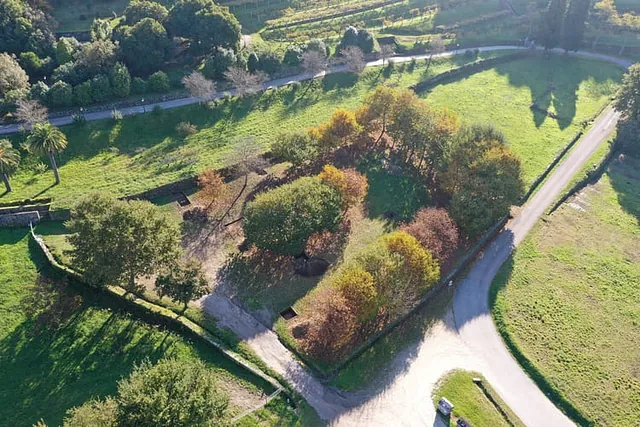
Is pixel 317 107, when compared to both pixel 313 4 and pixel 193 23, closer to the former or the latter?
pixel 193 23

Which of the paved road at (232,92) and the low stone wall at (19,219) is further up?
the paved road at (232,92)

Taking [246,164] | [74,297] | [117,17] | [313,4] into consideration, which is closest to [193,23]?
[117,17]

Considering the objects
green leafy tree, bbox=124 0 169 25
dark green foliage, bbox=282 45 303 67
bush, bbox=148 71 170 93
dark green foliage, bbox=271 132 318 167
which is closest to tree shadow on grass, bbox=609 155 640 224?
dark green foliage, bbox=271 132 318 167

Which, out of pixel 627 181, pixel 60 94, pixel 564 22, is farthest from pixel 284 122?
pixel 564 22

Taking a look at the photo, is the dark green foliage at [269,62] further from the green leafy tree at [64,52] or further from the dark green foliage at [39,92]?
the dark green foliage at [39,92]

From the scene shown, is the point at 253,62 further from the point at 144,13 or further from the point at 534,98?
the point at 534,98

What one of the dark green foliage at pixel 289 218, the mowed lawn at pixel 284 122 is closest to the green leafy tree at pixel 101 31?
the mowed lawn at pixel 284 122
